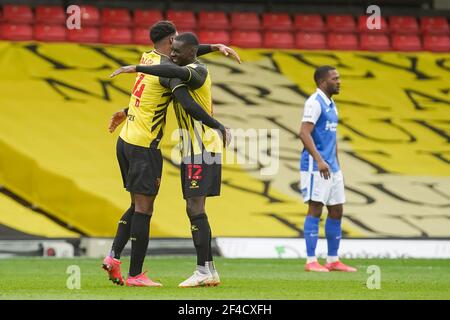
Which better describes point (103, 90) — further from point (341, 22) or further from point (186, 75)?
point (186, 75)

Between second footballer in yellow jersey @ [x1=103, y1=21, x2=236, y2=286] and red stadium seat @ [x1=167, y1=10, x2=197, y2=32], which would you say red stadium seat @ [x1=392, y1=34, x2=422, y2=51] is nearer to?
red stadium seat @ [x1=167, y1=10, x2=197, y2=32]

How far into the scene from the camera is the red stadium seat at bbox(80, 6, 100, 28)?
21.1 metres

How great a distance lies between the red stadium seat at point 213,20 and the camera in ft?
71.4

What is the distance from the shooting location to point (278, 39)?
22.0 m

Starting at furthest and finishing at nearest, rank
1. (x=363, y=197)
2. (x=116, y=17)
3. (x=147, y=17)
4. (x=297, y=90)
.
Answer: (x=147, y=17) → (x=116, y=17) → (x=297, y=90) → (x=363, y=197)

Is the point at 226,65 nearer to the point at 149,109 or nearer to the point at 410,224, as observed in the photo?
the point at 410,224

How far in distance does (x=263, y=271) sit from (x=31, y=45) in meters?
8.42

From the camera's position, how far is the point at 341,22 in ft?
74.8

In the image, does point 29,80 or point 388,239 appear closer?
point 388,239

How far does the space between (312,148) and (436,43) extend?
35.5 ft

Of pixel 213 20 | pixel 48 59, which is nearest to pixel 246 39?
pixel 213 20

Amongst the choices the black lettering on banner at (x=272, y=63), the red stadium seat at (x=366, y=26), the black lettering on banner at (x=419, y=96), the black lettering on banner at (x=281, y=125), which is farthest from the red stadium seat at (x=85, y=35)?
the black lettering on banner at (x=419, y=96)

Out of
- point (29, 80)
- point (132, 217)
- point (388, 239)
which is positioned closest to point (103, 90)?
point (29, 80)

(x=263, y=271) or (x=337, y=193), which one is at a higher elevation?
(x=337, y=193)
